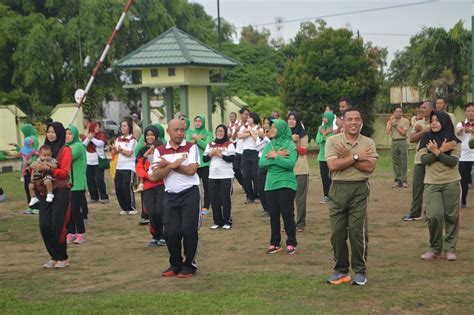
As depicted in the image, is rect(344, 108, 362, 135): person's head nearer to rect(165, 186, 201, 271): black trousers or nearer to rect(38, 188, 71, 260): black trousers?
rect(165, 186, 201, 271): black trousers

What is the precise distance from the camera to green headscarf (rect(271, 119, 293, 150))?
10.4 metres

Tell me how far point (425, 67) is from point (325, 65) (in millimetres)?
3962

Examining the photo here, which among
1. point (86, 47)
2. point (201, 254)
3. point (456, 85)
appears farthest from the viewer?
point (86, 47)

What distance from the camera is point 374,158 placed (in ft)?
26.1

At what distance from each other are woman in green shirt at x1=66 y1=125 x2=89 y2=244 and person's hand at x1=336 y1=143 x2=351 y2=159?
5.02 m

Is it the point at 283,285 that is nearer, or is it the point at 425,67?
the point at 283,285

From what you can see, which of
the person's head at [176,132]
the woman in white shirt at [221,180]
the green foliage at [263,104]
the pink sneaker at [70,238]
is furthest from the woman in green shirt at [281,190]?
the green foliage at [263,104]

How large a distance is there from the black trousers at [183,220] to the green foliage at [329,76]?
2079 centimetres

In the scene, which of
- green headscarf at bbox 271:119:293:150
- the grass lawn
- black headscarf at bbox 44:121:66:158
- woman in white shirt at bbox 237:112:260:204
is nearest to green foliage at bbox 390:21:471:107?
woman in white shirt at bbox 237:112:260:204

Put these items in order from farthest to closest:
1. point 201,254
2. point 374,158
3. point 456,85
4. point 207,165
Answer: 1. point 456,85
2. point 207,165
3. point 201,254
4. point 374,158

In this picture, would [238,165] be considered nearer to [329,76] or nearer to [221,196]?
[221,196]

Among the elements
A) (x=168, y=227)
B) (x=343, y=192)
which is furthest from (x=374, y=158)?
(x=168, y=227)

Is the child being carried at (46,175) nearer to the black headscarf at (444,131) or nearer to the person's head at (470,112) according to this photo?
the black headscarf at (444,131)

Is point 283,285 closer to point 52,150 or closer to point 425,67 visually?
point 52,150
